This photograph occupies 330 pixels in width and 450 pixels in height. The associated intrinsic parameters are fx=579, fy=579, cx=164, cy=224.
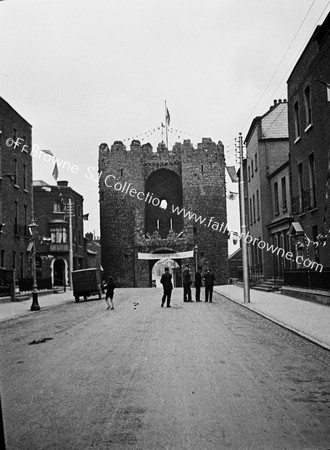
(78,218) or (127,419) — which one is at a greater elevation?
(78,218)

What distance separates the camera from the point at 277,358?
9594mm

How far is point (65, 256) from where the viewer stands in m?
58.9

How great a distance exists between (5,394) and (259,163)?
3334 cm

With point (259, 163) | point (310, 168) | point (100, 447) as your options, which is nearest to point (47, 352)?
point (100, 447)

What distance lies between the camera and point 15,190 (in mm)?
37250

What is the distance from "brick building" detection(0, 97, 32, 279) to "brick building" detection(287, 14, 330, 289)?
16.5 metres

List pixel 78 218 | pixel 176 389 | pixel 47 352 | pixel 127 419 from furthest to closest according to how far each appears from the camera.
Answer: pixel 78 218 < pixel 47 352 < pixel 176 389 < pixel 127 419

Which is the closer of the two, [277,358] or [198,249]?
[277,358]

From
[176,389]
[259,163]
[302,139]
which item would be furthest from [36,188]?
[176,389]

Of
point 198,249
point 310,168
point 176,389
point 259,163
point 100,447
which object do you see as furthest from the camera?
point 198,249

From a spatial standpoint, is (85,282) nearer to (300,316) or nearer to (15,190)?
(15,190)

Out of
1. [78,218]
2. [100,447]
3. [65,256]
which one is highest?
[78,218]

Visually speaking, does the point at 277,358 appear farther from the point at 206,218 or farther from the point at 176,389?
the point at 206,218

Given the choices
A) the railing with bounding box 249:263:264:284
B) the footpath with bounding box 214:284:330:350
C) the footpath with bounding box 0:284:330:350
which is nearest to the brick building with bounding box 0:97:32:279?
the footpath with bounding box 0:284:330:350
